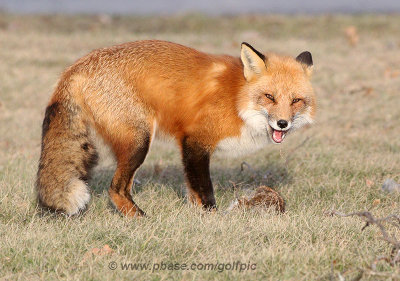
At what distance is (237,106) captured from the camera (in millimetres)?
5074

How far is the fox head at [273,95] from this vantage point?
16.2ft

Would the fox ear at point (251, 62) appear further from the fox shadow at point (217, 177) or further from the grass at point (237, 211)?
the fox shadow at point (217, 177)

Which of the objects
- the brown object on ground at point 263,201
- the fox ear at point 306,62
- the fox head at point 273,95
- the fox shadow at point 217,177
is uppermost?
the fox ear at point 306,62

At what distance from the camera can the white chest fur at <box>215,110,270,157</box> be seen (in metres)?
5.02

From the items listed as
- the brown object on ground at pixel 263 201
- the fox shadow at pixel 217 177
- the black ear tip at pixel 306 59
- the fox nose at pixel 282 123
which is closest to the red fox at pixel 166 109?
the fox nose at pixel 282 123

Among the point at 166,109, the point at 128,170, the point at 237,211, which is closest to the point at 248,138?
the point at 237,211

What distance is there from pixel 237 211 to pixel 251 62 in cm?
146

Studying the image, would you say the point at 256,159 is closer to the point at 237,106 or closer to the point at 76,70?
the point at 237,106

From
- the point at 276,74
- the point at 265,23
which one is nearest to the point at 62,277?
the point at 276,74

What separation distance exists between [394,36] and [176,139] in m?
18.8

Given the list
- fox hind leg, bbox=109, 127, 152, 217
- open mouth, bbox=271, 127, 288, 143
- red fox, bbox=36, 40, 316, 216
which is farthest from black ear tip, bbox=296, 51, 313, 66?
fox hind leg, bbox=109, 127, 152, 217

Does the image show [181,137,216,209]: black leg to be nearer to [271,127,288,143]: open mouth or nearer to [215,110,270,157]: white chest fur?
[215,110,270,157]: white chest fur

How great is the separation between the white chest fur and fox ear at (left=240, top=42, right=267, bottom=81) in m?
0.40

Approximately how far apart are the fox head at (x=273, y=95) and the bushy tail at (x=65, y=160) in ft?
5.05
